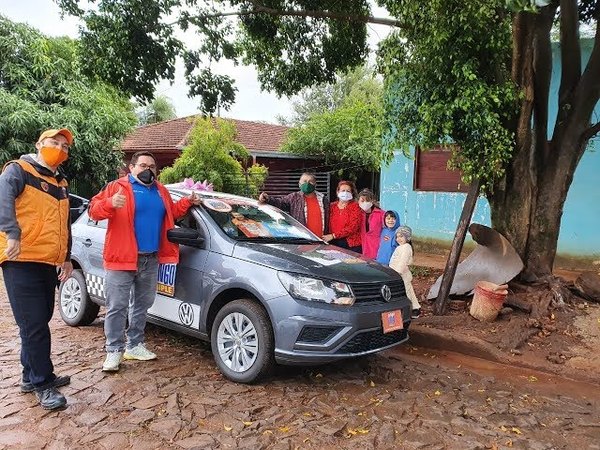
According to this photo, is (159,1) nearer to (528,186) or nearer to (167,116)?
(528,186)

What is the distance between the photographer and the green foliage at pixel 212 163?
12328 mm

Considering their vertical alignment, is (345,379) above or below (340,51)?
below

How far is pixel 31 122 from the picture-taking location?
411 inches

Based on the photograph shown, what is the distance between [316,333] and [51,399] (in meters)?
1.97

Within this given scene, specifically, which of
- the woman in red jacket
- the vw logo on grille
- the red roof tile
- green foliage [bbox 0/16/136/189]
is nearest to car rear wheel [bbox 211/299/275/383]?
the vw logo on grille

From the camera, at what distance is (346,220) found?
6.16m

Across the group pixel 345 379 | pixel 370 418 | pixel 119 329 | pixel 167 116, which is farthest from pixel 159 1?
pixel 167 116

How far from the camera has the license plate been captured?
13.5 feet

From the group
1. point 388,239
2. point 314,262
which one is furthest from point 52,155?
point 388,239

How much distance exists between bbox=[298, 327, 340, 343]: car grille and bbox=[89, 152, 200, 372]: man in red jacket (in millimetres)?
1421

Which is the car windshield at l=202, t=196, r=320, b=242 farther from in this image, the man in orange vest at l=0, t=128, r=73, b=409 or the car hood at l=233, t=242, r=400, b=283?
the man in orange vest at l=0, t=128, r=73, b=409

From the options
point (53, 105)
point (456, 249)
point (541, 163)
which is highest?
point (53, 105)

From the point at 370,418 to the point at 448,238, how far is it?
Answer: 8.11 meters

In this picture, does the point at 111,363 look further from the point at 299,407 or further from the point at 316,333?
the point at 316,333
